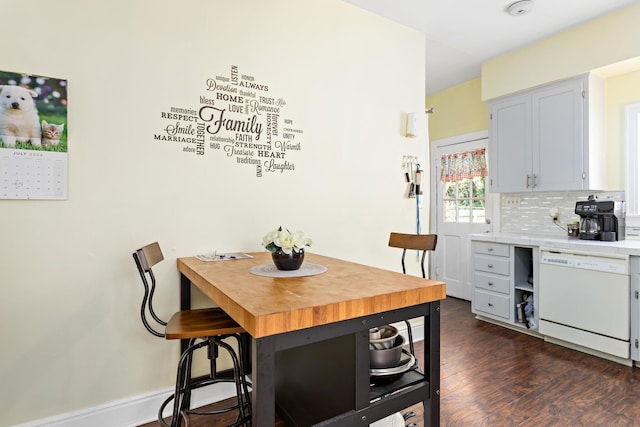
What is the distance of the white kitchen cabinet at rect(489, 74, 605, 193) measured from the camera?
10.2 ft

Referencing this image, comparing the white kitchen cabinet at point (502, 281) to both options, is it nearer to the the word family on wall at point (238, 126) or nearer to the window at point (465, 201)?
the window at point (465, 201)

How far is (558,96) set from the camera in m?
3.28

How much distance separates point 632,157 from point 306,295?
3.49 metres

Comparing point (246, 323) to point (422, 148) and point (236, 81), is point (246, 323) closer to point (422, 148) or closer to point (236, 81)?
point (236, 81)

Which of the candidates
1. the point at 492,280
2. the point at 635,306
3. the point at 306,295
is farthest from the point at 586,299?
the point at 306,295

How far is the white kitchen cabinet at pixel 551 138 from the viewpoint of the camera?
3.11m

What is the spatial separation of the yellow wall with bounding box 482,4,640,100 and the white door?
694 millimetres

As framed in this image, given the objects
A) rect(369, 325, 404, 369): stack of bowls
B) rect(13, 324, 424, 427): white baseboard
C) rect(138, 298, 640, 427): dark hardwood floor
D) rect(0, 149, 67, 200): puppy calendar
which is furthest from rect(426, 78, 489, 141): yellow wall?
rect(0, 149, 67, 200): puppy calendar

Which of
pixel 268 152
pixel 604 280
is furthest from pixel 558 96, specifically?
pixel 268 152

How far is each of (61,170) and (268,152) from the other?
3.73ft

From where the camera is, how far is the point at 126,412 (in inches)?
76.1

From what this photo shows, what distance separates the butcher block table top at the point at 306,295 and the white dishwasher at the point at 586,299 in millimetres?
2142

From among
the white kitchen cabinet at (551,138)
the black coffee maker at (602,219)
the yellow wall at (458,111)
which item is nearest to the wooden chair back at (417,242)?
the black coffee maker at (602,219)

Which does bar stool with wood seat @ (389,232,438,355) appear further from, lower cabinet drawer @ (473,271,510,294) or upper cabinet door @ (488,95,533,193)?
upper cabinet door @ (488,95,533,193)
